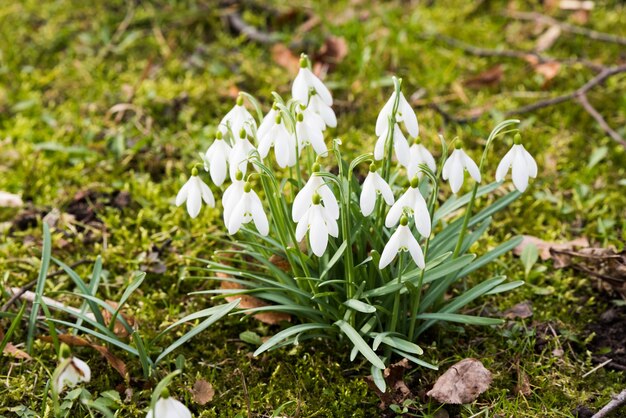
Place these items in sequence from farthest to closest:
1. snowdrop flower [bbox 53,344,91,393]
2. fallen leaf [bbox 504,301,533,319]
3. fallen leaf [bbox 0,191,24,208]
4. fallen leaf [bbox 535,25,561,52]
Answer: fallen leaf [bbox 535,25,561,52] → fallen leaf [bbox 0,191,24,208] → fallen leaf [bbox 504,301,533,319] → snowdrop flower [bbox 53,344,91,393]

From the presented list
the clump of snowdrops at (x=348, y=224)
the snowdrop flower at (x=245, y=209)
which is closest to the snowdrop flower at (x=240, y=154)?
the clump of snowdrops at (x=348, y=224)

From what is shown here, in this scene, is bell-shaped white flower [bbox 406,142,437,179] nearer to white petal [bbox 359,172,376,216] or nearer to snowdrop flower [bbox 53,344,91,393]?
white petal [bbox 359,172,376,216]

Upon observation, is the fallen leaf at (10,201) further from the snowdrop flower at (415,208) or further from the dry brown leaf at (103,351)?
the snowdrop flower at (415,208)

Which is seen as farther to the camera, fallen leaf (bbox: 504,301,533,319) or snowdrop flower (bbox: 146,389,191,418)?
fallen leaf (bbox: 504,301,533,319)

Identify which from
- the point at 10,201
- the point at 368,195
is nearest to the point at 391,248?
the point at 368,195

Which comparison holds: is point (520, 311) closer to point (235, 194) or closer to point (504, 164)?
point (504, 164)

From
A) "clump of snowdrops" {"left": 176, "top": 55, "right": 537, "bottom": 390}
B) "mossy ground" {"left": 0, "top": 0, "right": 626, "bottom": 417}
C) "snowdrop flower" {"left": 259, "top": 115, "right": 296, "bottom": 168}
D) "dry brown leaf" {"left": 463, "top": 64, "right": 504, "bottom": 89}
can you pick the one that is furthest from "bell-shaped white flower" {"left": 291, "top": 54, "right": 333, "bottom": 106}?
"dry brown leaf" {"left": 463, "top": 64, "right": 504, "bottom": 89}

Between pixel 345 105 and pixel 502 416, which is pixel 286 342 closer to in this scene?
pixel 502 416
